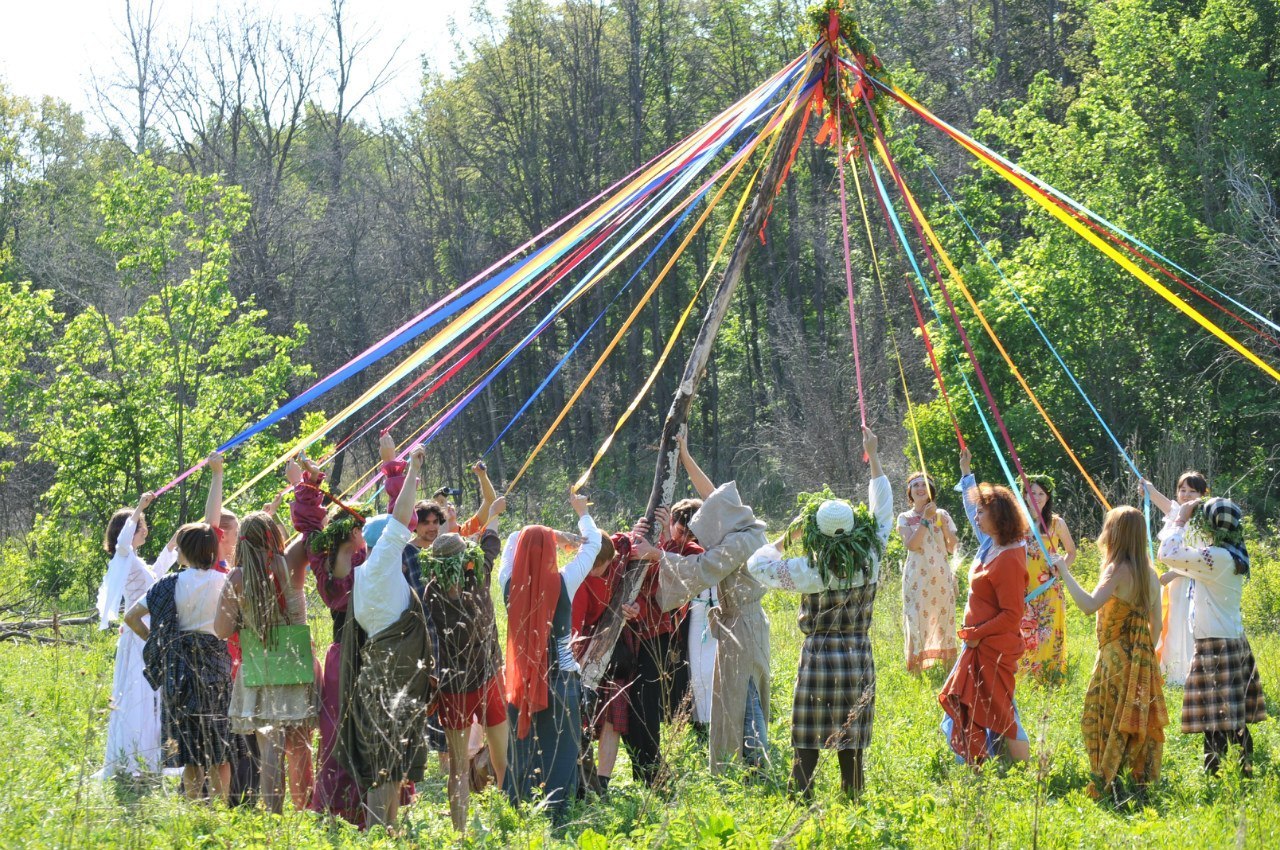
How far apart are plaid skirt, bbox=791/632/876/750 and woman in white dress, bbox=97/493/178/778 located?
3.08 meters

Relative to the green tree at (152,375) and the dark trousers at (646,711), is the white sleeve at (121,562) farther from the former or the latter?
the green tree at (152,375)

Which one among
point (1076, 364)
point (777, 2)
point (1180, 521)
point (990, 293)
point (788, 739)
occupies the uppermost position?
point (777, 2)

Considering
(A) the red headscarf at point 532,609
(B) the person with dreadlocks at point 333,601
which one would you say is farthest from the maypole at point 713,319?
(B) the person with dreadlocks at point 333,601

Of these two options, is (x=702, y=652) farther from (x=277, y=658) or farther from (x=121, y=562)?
(x=121, y=562)

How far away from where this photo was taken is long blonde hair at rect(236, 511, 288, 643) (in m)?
4.70

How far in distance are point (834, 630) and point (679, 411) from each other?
1.37 meters

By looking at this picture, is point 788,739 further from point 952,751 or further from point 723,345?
point 723,345

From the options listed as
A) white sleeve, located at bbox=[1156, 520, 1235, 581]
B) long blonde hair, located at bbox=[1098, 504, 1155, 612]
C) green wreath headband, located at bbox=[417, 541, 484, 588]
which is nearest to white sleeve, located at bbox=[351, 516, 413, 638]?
green wreath headband, located at bbox=[417, 541, 484, 588]

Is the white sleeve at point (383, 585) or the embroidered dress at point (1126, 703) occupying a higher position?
the white sleeve at point (383, 585)

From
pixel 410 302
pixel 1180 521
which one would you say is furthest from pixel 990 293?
pixel 410 302

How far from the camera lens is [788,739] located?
616 cm

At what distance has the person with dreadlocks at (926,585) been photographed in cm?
742

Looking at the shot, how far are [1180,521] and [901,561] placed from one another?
18.6ft

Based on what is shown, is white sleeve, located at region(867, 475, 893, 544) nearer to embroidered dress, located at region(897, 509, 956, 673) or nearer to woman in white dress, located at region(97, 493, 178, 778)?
embroidered dress, located at region(897, 509, 956, 673)
